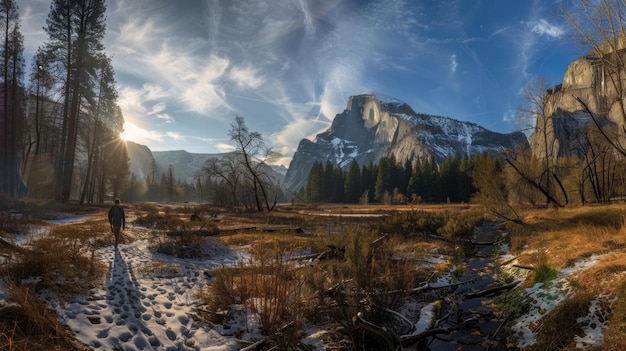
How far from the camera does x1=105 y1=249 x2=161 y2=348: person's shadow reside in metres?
4.57

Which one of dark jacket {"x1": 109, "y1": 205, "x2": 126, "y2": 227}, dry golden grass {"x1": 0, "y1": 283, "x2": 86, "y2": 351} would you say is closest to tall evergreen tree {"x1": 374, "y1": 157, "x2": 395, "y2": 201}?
dark jacket {"x1": 109, "y1": 205, "x2": 126, "y2": 227}

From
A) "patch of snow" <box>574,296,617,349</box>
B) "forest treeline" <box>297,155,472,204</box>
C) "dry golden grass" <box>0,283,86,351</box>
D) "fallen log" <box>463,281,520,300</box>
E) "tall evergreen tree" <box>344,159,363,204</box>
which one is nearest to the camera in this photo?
"dry golden grass" <box>0,283,86,351</box>

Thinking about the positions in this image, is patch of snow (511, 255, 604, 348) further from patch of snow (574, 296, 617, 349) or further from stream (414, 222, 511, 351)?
patch of snow (574, 296, 617, 349)

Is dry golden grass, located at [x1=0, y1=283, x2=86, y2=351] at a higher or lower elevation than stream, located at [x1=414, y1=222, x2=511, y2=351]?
higher

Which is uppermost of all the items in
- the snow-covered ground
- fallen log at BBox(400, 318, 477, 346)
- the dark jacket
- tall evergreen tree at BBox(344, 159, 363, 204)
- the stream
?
tall evergreen tree at BBox(344, 159, 363, 204)

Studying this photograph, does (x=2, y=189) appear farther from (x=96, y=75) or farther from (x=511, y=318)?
(x=511, y=318)

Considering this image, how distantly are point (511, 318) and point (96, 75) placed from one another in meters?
29.7

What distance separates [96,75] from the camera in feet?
80.2

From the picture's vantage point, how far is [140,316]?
5.25 meters

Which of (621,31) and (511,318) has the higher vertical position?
(621,31)

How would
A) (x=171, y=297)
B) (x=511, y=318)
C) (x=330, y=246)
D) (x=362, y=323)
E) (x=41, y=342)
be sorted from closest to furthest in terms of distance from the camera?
(x=41, y=342) < (x=362, y=323) < (x=511, y=318) < (x=171, y=297) < (x=330, y=246)

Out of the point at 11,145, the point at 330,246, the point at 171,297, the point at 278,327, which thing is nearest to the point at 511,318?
the point at 278,327

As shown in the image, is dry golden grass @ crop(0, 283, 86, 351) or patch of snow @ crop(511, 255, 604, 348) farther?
patch of snow @ crop(511, 255, 604, 348)

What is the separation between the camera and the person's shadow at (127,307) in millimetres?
4566
